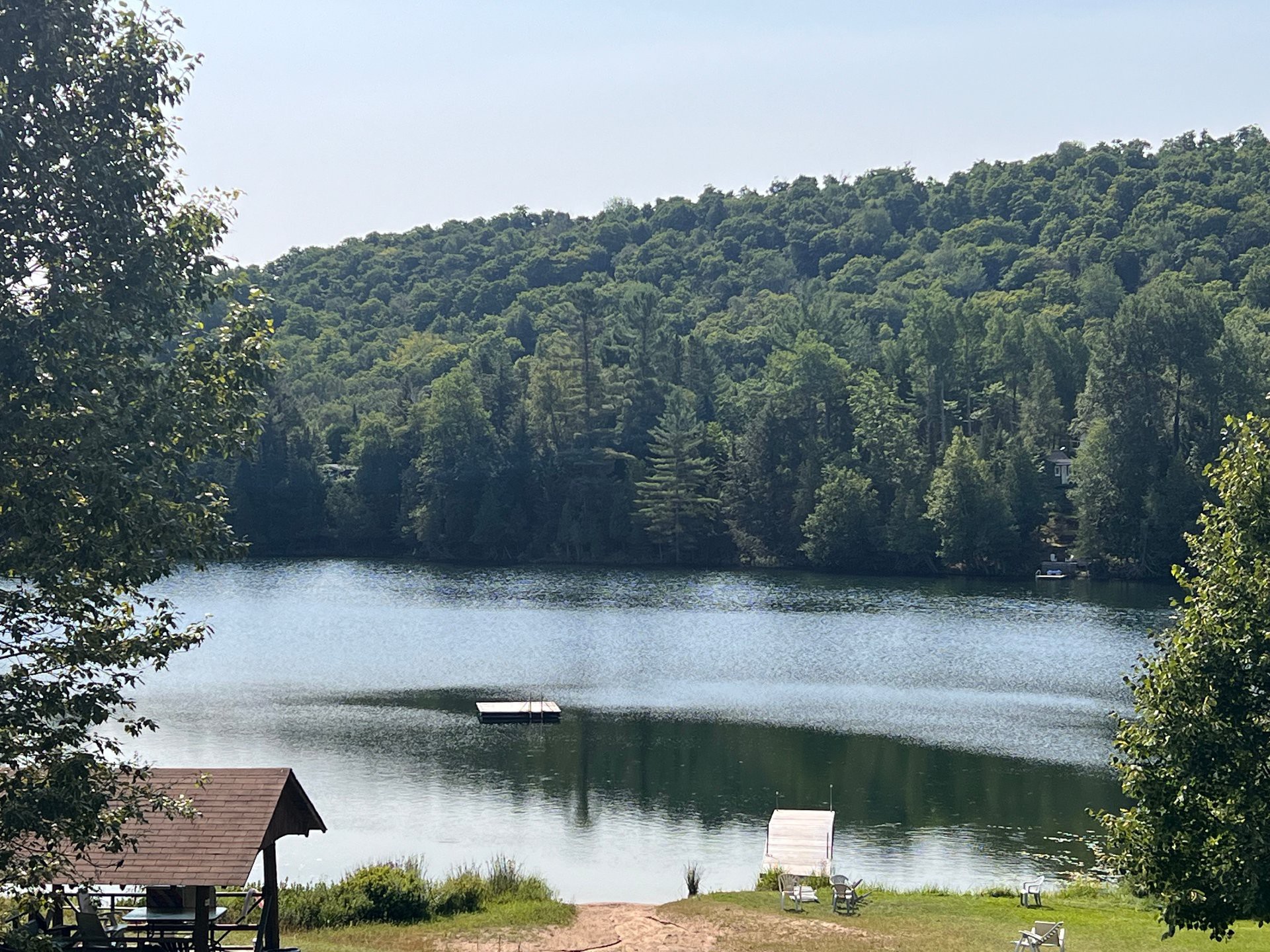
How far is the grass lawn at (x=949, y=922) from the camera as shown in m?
19.3

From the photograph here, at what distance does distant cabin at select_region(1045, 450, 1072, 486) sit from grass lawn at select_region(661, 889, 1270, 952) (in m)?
68.9

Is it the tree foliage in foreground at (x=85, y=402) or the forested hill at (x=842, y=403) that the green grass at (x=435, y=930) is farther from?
the forested hill at (x=842, y=403)

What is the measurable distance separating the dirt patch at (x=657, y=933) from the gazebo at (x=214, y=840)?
3.28 m

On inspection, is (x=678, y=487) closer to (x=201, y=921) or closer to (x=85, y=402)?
(x=201, y=921)

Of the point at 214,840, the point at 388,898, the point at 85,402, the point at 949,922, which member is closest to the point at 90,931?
the point at 214,840

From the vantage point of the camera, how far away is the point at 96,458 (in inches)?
461

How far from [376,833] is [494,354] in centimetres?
8219

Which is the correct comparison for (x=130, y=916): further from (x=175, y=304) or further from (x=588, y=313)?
(x=588, y=313)

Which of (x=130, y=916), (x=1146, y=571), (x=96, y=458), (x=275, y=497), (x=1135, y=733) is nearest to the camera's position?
(x=96, y=458)

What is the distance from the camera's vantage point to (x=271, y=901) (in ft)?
58.0

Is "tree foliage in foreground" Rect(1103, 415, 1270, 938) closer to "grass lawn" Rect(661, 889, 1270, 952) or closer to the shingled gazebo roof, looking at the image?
"grass lawn" Rect(661, 889, 1270, 952)

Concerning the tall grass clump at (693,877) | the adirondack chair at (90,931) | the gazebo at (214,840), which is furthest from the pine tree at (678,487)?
the adirondack chair at (90,931)

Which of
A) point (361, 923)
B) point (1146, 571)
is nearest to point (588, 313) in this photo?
point (1146, 571)

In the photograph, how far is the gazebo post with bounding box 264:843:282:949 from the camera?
17484mm
